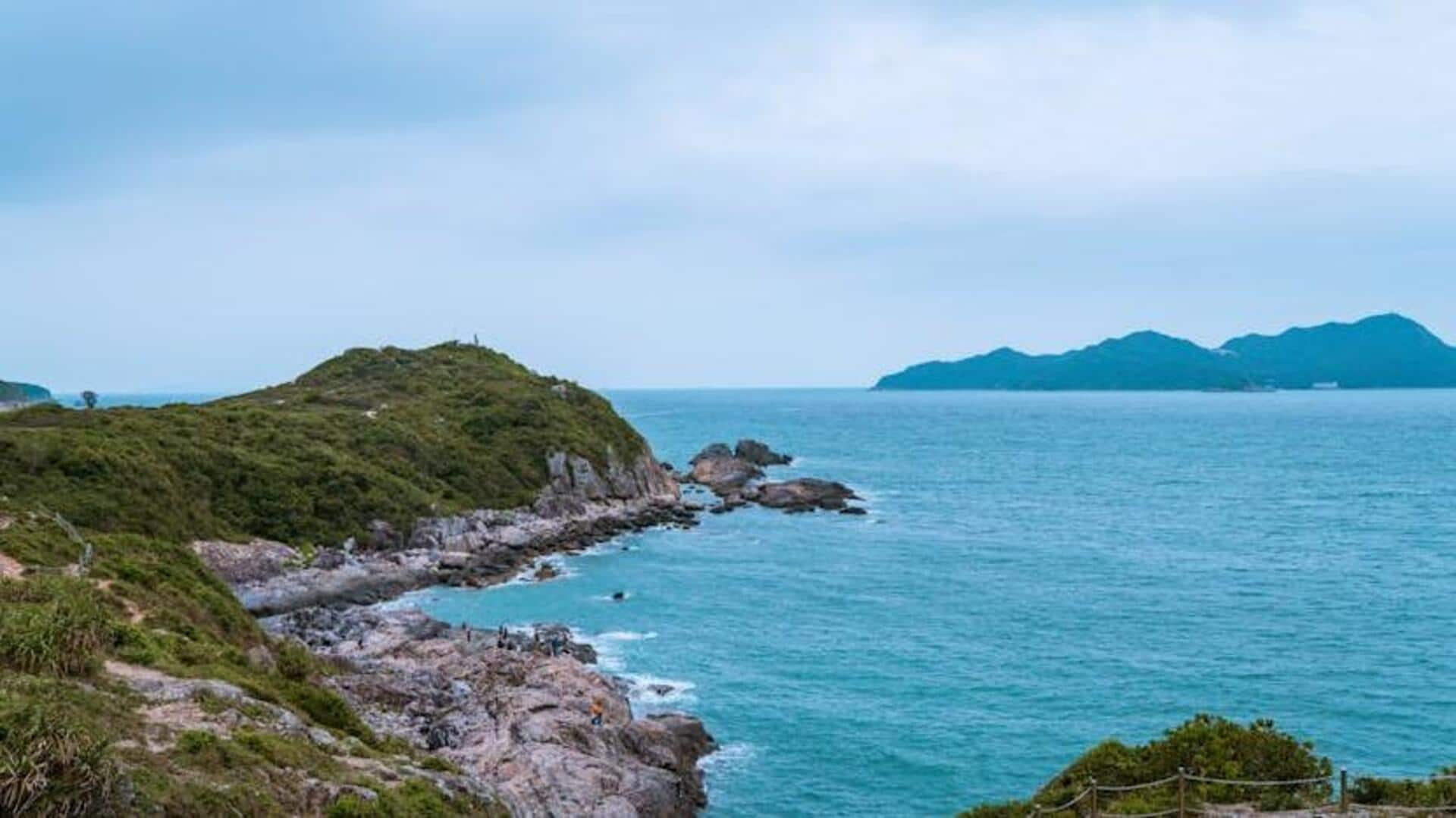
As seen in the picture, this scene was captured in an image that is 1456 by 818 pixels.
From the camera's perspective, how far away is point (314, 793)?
66.7 feet

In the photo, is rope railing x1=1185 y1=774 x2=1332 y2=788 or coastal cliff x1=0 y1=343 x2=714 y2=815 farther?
coastal cliff x1=0 y1=343 x2=714 y2=815

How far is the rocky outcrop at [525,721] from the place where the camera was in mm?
29641

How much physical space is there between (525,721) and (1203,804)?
68.4 ft

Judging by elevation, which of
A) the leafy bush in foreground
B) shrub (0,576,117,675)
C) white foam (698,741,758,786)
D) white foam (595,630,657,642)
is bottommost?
white foam (698,741,758,786)

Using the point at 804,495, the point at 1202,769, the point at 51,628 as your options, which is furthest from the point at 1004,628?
the point at 804,495

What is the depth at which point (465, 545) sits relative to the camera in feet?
250

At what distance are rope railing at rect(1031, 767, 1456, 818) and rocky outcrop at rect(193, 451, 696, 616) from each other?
154 feet

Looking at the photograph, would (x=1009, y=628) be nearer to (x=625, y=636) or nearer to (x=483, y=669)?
(x=625, y=636)

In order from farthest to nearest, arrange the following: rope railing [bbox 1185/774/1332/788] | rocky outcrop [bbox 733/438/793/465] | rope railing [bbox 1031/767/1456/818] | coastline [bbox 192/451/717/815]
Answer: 1. rocky outcrop [bbox 733/438/793/465]
2. coastline [bbox 192/451/717/815]
3. rope railing [bbox 1185/774/1332/788]
4. rope railing [bbox 1031/767/1456/818]

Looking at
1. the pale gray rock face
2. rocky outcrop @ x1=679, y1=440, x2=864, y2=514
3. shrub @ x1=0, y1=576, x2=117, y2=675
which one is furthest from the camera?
rocky outcrop @ x1=679, y1=440, x2=864, y2=514

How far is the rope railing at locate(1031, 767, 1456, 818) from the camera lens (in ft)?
63.1

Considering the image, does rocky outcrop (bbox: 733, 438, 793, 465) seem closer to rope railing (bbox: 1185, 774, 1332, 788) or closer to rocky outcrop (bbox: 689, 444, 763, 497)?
rocky outcrop (bbox: 689, 444, 763, 497)

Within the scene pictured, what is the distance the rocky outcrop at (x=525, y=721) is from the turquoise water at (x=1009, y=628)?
8.34ft


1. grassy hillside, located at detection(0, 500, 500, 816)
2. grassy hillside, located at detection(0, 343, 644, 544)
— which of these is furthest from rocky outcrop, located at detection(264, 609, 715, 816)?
grassy hillside, located at detection(0, 343, 644, 544)
